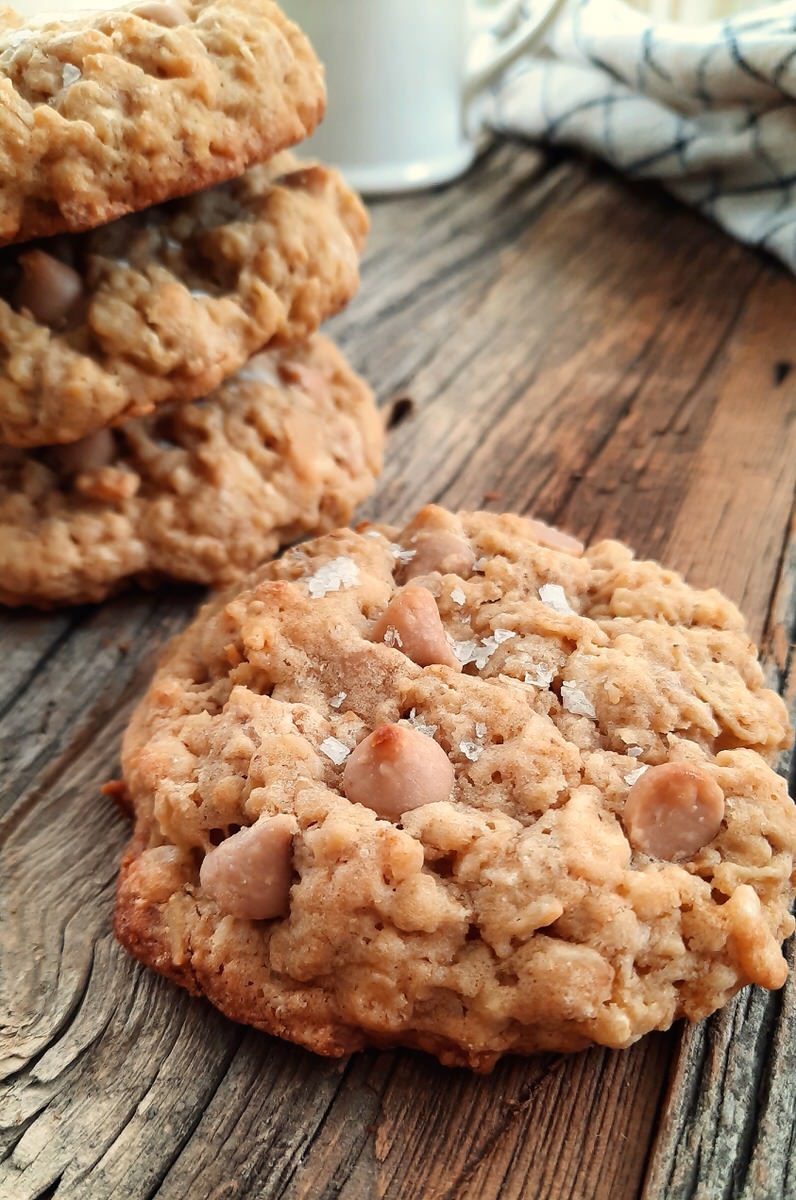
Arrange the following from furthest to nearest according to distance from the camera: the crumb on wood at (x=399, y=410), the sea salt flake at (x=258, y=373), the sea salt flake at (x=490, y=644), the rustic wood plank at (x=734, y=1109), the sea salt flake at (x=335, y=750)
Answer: the crumb on wood at (x=399, y=410) < the sea salt flake at (x=258, y=373) < the sea salt flake at (x=490, y=644) < the sea salt flake at (x=335, y=750) < the rustic wood plank at (x=734, y=1109)

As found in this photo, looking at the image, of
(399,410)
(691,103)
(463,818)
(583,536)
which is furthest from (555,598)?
(691,103)

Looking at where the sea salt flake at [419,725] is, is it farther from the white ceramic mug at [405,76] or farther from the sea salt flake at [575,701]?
the white ceramic mug at [405,76]

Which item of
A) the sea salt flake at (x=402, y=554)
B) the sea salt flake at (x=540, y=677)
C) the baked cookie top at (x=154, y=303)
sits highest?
the baked cookie top at (x=154, y=303)

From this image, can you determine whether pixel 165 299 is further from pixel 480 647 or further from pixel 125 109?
pixel 480 647

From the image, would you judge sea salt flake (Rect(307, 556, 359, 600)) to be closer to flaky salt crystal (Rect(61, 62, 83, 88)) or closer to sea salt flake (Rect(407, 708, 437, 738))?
sea salt flake (Rect(407, 708, 437, 738))

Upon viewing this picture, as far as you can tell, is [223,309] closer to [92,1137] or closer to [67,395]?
[67,395]

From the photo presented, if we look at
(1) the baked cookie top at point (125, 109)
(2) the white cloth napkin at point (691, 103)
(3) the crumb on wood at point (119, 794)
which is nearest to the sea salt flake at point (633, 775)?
(3) the crumb on wood at point (119, 794)

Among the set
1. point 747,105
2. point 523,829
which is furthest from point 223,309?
point 747,105
